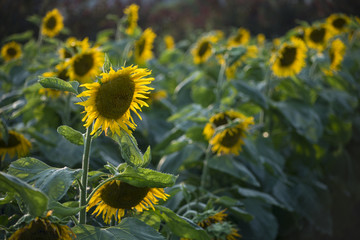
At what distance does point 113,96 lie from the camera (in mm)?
975

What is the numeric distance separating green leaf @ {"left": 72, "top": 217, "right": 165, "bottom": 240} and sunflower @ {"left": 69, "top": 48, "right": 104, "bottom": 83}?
37.4 inches

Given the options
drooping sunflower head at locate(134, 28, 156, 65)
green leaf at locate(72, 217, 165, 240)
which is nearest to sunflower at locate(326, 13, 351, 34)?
drooping sunflower head at locate(134, 28, 156, 65)

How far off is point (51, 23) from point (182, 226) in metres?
2.31

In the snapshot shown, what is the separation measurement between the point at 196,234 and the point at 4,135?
0.66 meters

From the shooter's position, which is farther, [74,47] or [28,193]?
[74,47]

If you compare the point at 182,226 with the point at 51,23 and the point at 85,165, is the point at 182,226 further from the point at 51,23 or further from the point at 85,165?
the point at 51,23

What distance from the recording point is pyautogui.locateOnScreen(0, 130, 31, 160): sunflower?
1.50 m

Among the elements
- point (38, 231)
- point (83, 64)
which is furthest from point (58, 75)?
point (38, 231)

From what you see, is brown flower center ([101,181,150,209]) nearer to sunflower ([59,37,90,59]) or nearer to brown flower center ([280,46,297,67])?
sunflower ([59,37,90,59])

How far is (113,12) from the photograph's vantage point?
22.0 ft

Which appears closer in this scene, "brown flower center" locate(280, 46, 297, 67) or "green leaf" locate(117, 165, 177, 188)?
"green leaf" locate(117, 165, 177, 188)

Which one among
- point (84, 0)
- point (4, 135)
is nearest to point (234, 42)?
point (4, 135)

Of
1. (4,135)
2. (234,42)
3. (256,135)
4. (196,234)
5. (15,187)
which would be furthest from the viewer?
(234,42)

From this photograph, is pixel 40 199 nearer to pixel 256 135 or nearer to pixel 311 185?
pixel 256 135
